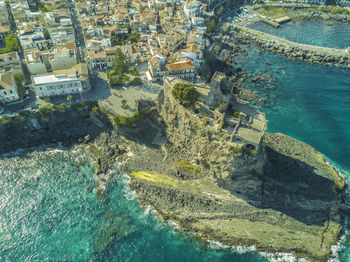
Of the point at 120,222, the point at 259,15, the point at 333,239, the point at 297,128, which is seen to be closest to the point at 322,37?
the point at 259,15

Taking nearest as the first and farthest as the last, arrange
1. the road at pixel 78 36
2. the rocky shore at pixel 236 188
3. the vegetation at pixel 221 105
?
the rocky shore at pixel 236 188 < the vegetation at pixel 221 105 < the road at pixel 78 36

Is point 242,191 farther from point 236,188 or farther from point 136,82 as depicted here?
point 136,82

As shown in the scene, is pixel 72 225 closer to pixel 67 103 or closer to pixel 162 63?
pixel 67 103

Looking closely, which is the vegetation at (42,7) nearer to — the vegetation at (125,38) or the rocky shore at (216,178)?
the vegetation at (125,38)

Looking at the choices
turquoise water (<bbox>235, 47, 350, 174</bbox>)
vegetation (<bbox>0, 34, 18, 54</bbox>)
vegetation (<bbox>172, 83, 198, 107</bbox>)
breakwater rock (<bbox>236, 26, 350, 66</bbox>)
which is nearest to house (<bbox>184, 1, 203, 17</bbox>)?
breakwater rock (<bbox>236, 26, 350, 66</bbox>)

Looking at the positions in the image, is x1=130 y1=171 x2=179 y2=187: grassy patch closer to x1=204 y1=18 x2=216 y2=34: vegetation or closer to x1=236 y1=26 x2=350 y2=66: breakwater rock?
x1=204 y1=18 x2=216 y2=34: vegetation

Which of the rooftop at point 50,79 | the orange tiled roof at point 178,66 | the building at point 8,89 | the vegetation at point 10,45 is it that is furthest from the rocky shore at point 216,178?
the vegetation at point 10,45
